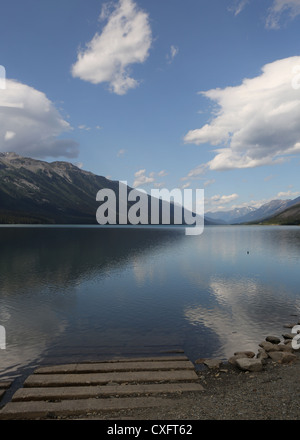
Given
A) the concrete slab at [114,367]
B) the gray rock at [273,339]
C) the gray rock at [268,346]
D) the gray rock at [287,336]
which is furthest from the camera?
the gray rock at [287,336]

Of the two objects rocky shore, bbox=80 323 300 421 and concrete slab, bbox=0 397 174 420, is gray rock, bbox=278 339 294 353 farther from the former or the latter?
concrete slab, bbox=0 397 174 420

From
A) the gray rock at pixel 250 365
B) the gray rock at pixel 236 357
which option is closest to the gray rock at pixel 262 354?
the gray rock at pixel 236 357

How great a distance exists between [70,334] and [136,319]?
30.3ft

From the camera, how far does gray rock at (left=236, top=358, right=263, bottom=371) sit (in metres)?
24.1

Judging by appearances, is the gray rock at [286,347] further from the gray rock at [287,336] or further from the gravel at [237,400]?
the gravel at [237,400]

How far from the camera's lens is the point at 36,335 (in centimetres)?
3288

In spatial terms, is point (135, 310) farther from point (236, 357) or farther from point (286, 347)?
point (286, 347)

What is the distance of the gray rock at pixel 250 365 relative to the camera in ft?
79.1

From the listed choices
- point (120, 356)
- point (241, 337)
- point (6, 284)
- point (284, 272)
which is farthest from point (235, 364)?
point (284, 272)

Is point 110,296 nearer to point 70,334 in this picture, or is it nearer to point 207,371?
point 70,334

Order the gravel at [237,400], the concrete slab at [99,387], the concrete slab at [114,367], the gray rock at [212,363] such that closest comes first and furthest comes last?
the gravel at [237,400]
the concrete slab at [99,387]
the concrete slab at [114,367]
the gray rock at [212,363]

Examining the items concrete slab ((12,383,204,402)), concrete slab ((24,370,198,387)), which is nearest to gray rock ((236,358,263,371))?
concrete slab ((24,370,198,387))

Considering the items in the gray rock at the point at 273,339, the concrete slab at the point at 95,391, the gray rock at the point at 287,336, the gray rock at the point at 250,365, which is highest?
the concrete slab at the point at 95,391

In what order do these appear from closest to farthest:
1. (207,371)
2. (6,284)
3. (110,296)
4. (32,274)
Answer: (207,371) → (110,296) → (6,284) → (32,274)
